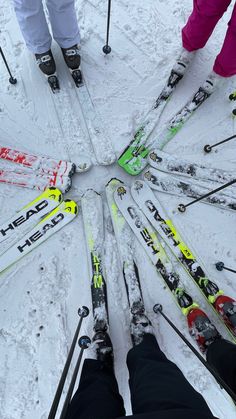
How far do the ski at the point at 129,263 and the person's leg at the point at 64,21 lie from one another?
3.76 ft

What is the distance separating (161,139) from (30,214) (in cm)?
120

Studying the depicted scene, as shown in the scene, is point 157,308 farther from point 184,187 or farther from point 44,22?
point 44,22

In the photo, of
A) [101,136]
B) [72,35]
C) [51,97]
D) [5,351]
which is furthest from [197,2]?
[5,351]

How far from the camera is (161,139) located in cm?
256

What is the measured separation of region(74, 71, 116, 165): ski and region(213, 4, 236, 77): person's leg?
1.02 m

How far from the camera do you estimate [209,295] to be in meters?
2.21

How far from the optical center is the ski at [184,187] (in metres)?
2.44

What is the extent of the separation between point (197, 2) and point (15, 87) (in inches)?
61.6

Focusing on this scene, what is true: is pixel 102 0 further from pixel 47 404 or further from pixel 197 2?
pixel 47 404

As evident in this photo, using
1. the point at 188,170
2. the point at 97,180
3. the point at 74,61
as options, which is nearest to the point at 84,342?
the point at 97,180

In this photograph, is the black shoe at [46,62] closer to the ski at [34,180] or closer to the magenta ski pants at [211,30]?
the ski at [34,180]

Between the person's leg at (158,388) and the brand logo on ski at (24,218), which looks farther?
the brand logo on ski at (24,218)

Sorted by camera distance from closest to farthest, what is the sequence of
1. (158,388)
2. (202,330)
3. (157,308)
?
(158,388)
(202,330)
(157,308)

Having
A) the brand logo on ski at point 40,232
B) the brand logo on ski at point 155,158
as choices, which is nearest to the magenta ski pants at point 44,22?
the brand logo on ski at point 155,158
